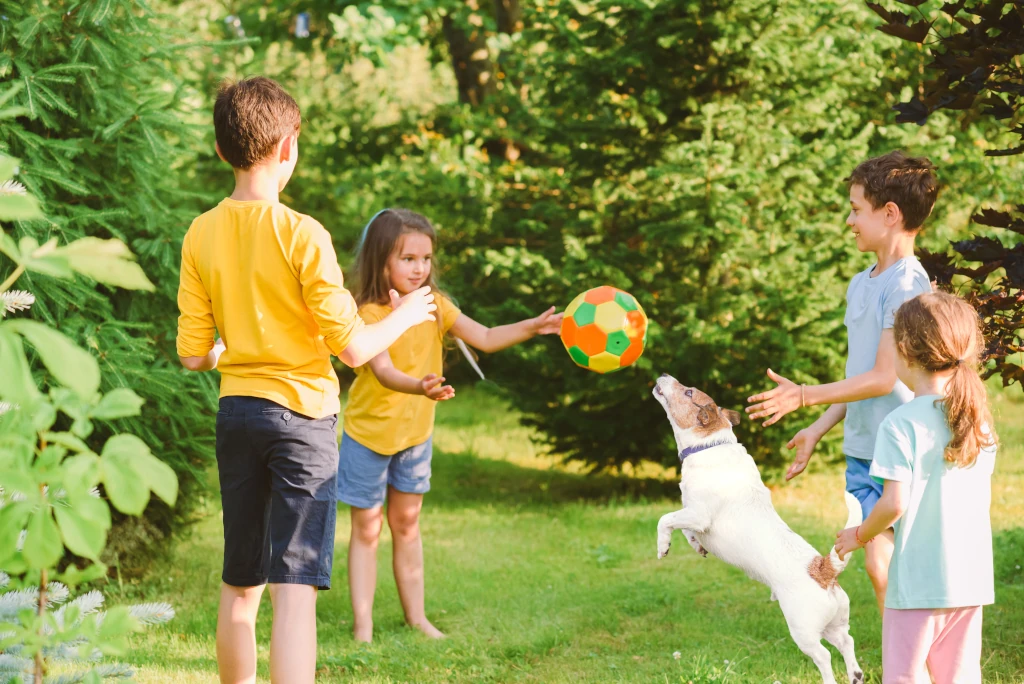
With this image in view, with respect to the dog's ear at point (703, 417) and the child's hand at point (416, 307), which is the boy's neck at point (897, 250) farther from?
the child's hand at point (416, 307)

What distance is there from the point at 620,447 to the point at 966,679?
4.48 metres

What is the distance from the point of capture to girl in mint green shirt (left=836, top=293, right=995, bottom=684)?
2799 millimetres

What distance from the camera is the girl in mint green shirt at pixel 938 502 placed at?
2.80 metres

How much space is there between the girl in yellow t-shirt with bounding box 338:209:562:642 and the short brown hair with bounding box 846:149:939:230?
1427mm

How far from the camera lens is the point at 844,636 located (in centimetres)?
334

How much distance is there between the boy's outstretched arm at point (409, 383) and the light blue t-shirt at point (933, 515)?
1468 millimetres

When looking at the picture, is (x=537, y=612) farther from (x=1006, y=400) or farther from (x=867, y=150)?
(x=1006, y=400)

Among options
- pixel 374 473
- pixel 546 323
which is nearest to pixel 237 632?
pixel 374 473

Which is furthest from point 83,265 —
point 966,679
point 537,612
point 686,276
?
point 686,276


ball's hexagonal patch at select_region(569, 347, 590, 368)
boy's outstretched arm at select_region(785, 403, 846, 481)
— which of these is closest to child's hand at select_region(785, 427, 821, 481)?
boy's outstretched arm at select_region(785, 403, 846, 481)

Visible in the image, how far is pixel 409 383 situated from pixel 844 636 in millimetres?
1827

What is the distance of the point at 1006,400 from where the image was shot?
11.2m

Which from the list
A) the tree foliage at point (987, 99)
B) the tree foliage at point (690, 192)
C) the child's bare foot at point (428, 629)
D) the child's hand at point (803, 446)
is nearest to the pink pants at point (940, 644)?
the child's hand at point (803, 446)

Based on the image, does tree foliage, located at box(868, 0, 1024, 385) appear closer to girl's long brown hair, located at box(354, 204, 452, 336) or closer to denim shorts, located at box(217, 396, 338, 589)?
girl's long brown hair, located at box(354, 204, 452, 336)
